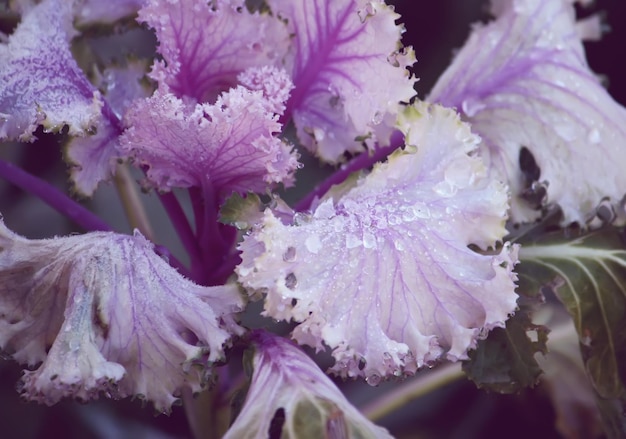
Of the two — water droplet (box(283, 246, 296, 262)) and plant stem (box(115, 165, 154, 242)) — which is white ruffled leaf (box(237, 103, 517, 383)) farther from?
plant stem (box(115, 165, 154, 242))

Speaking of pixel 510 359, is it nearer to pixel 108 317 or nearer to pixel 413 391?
pixel 413 391

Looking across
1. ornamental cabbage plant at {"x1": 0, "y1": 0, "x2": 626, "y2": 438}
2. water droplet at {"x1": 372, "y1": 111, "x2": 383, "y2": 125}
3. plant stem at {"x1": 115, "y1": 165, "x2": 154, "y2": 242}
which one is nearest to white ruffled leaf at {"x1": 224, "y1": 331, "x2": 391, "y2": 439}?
ornamental cabbage plant at {"x1": 0, "y1": 0, "x2": 626, "y2": 438}

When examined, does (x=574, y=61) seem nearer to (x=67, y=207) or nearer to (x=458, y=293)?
(x=458, y=293)

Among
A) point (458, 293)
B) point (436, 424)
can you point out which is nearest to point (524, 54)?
point (458, 293)

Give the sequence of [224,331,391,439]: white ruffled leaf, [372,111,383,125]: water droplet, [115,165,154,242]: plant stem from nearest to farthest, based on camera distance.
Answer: [224,331,391,439]: white ruffled leaf
[372,111,383,125]: water droplet
[115,165,154,242]: plant stem

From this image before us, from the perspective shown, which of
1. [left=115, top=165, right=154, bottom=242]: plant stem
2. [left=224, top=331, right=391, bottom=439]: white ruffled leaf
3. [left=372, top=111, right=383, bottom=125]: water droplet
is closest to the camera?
[left=224, top=331, right=391, bottom=439]: white ruffled leaf

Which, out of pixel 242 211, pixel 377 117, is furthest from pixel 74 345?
pixel 377 117
